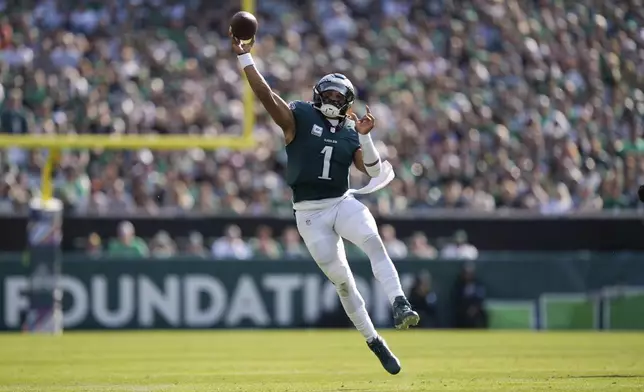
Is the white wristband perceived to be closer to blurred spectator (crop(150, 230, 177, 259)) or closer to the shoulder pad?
the shoulder pad

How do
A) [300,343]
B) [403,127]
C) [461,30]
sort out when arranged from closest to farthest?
[300,343] → [403,127] → [461,30]

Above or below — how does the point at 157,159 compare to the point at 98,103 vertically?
below

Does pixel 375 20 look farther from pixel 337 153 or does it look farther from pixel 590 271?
pixel 337 153

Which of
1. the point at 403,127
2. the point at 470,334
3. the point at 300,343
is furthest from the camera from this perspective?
the point at 403,127

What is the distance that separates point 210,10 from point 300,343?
4.92m

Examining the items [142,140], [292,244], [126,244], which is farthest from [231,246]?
[142,140]

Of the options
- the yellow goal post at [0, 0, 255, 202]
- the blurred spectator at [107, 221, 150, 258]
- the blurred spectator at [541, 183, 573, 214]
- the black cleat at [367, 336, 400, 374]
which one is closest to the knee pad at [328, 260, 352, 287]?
the black cleat at [367, 336, 400, 374]

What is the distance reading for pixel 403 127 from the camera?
787 inches

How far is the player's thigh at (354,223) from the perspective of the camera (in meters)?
9.12

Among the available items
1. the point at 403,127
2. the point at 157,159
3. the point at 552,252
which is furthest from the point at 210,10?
the point at 552,252

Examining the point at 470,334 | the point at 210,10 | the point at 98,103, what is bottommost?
the point at 470,334

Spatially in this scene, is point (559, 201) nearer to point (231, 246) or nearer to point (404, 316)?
point (231, 246)

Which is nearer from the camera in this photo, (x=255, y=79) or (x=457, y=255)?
(x=255, y=79)

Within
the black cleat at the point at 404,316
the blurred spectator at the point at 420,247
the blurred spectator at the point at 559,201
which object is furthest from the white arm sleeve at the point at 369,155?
the blurred spectator at the point at 559,201
